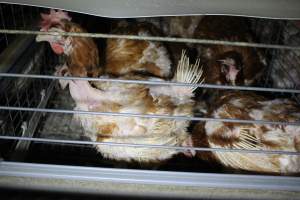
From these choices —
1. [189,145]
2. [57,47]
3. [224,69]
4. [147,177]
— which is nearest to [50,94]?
[57,47]

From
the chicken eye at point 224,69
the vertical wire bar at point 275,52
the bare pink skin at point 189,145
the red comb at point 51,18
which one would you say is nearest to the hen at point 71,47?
the red comb at point 51,18

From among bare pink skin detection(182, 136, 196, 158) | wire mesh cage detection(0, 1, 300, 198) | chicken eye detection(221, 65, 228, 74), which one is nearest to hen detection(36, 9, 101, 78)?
wire mesh cage detection(0, 1, 300, 198)

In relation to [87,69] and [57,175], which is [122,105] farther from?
[57,175]

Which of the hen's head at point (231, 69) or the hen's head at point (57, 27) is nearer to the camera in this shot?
the hen's head at point (57, 27)

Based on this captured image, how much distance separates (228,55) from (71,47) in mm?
903

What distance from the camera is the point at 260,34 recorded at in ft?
8.05

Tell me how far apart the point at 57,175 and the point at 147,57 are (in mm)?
1033

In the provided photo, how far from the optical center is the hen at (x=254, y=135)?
142 centimetres

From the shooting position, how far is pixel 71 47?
161cm

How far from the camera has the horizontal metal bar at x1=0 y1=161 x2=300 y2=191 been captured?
113cm

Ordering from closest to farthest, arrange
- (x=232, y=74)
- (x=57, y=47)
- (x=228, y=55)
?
(x=57, y=47) → (x=232, y=74) → (x=228, y=55)

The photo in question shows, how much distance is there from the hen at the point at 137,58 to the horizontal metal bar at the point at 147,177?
822mm

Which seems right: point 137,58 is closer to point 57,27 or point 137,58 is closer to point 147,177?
point 57,27

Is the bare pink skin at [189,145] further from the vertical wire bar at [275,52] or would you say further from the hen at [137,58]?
the vertical wire bar at [275,52]
